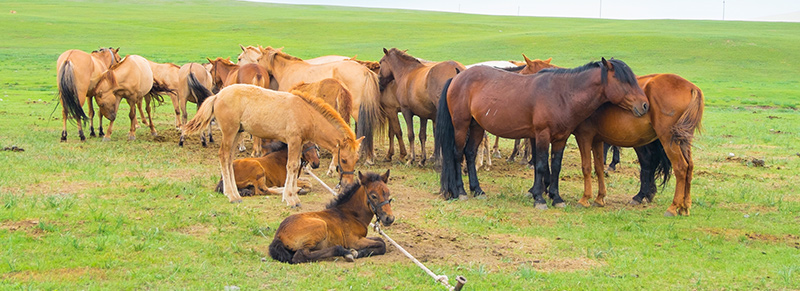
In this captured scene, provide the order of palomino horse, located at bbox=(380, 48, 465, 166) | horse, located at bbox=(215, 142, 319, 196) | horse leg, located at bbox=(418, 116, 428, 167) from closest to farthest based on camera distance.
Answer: horse, located at bbox=(215, 142, 319, 196)
palomino horse, located at bbox=(380, 48, 465, 166)
horse leg, located at bbox=(418, 116, 428, 167)

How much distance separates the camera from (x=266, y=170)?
9.66 m

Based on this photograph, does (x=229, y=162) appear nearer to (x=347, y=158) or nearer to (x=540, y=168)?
(x=347, y=158)

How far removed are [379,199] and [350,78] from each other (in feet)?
22.3

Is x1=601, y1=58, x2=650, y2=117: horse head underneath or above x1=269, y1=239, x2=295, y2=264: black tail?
above

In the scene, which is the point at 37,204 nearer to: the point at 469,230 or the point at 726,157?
the point at 469,230

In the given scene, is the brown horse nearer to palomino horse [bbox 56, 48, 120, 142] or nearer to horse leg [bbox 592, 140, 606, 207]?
horse leg [bbox 592, 140, 606, 207]

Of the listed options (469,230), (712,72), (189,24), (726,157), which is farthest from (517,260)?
(189,24)

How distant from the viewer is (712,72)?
40.5 metres

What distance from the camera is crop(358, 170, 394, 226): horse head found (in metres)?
6.52

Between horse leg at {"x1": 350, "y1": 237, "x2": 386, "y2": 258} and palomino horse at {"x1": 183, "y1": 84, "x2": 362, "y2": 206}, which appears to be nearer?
horse leg at {"x1": 350, "y1": 237, "x2": 386, "y2": 258}

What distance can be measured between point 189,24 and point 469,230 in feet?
218

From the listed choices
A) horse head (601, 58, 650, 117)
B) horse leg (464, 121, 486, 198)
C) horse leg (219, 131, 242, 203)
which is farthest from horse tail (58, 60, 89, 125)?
horse head (601, 58, 650, 117)

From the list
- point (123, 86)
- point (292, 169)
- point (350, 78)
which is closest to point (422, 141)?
point (350, 78)

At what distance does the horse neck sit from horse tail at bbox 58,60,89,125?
9.20 metres
